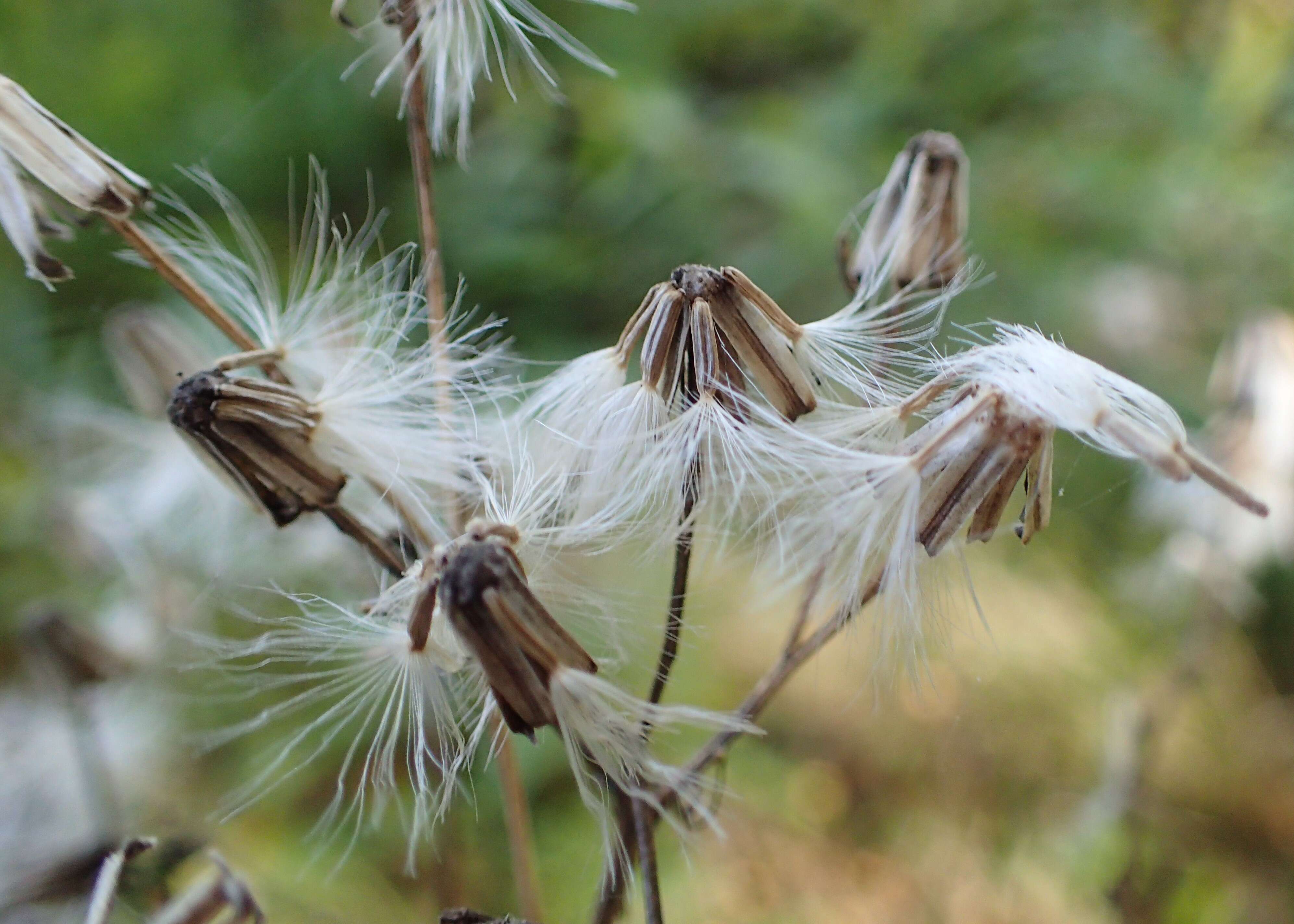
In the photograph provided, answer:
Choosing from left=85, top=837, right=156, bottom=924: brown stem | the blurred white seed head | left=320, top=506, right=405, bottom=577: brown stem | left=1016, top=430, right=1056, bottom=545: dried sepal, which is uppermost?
the blurred white seed head

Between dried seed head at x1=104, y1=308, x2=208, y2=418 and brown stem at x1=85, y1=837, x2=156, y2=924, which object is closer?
brown stem at x1=85, y1=837, x2=156, y2=924

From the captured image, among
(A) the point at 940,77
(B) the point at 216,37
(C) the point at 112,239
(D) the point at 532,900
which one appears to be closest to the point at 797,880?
(D) the point at 532,900

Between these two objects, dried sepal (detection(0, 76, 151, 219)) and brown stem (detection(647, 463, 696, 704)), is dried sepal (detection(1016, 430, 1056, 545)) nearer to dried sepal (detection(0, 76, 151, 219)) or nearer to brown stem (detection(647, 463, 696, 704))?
brown stem (detection(647, 463, 696, 704))

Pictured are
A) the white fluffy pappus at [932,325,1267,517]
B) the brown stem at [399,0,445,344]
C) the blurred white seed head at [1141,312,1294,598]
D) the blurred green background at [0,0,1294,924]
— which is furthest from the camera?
the blurred green background at [0,0,1294,924]

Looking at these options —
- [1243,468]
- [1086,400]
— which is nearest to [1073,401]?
[1086,400]

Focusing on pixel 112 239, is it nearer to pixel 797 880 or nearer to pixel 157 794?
pixel 157 794

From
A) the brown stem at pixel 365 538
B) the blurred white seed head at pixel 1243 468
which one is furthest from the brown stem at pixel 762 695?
the blurred white seed head at pixel 1243 468

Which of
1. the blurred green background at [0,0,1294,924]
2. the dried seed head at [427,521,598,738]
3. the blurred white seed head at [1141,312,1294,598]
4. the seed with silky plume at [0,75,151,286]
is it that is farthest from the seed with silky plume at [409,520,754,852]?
the blurred white seed head at [1141,312,1294,598]
